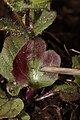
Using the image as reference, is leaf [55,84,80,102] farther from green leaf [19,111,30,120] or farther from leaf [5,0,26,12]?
leaf [5,0,26,12]

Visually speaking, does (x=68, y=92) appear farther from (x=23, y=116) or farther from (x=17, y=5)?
(x=17, y=5)

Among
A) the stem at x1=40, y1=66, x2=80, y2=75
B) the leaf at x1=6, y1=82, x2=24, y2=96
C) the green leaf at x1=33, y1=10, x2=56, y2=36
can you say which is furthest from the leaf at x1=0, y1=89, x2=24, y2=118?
the green leaf at x1=33, y1=10, x2=56, y2=36

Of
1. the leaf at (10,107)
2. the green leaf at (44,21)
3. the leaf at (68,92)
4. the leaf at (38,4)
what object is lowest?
the leaf at (68,92)

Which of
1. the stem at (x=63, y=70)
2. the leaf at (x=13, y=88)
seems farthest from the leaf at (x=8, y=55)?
the stem at (x=63, y=70)

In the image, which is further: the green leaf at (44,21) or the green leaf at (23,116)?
the green leaf at (44,21)

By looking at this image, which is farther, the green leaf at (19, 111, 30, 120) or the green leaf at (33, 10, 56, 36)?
the green leaf at (33, 10, 56, 36)

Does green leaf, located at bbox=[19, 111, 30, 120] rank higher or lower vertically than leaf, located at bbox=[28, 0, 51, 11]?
lower

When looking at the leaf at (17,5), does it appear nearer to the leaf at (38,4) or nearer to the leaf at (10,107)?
the leaf at (38,4)
